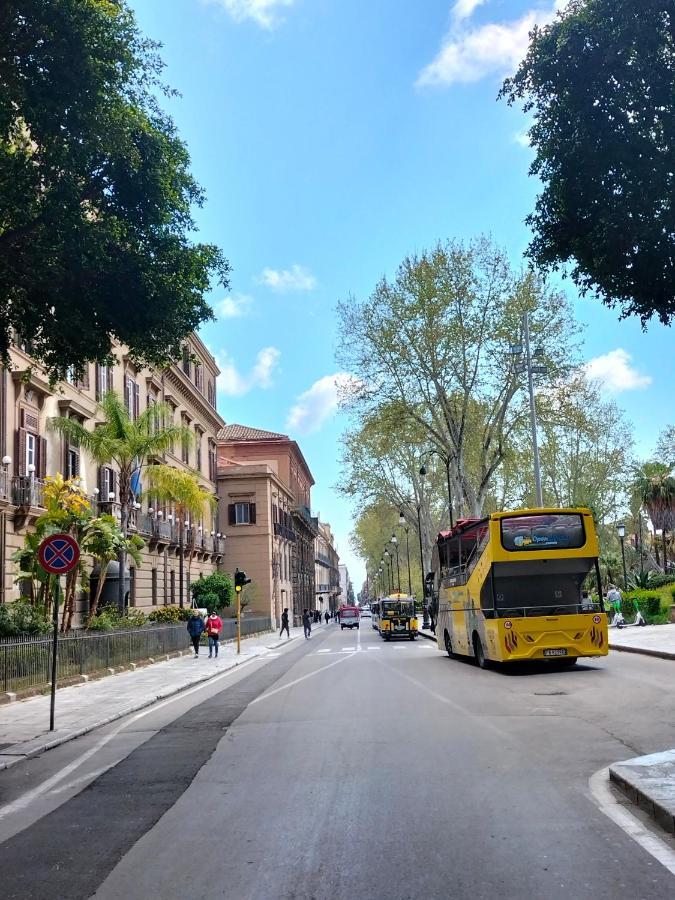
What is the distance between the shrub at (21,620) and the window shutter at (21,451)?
229 inches

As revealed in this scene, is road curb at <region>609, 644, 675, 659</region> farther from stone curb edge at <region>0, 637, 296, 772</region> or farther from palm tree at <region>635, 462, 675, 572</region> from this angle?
palm tree at <region>635, 462, 675, 572</region>

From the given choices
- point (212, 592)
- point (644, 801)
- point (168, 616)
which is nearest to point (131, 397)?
point (168, 616)

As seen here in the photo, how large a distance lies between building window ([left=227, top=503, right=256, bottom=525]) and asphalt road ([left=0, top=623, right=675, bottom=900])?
51.8m

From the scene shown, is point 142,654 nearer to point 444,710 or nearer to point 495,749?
point 444,710

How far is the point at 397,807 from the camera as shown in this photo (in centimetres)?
683

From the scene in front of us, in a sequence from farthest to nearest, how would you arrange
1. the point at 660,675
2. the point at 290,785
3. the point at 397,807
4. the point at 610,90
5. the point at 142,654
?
the point at 142,654
the point at 660,675
the point at 610,90
the point at 290,785
the point at 397,807

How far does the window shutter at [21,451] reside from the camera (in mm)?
26828

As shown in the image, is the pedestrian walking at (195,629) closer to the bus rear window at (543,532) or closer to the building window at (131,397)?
the building window at (131,397)

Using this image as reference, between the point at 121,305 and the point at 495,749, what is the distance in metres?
8.05

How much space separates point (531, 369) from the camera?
33.8 metres

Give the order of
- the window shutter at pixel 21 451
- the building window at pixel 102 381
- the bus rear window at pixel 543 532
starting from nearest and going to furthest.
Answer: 1. the bus rear window at pixel 543 532
2. the window shutter at pixel 21 451
3. the building window at pixel 102 381

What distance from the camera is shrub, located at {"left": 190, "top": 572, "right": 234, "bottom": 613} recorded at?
160ft

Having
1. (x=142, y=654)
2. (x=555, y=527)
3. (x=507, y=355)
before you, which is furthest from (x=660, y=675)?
(x=507, y=355)

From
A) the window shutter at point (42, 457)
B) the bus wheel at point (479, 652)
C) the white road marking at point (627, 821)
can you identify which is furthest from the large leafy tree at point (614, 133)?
the window shutter at point (42, 457)
